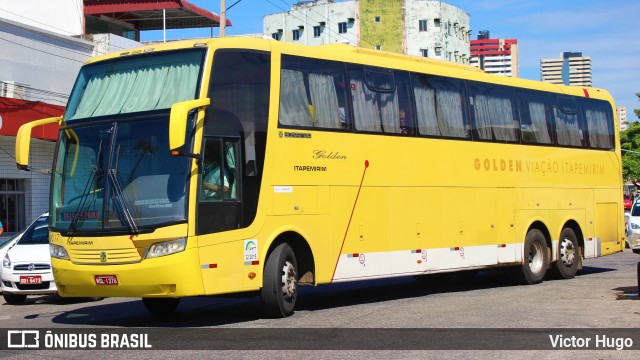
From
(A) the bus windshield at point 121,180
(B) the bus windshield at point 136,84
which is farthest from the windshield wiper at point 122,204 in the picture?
(B) the bus windshield at point 136,84

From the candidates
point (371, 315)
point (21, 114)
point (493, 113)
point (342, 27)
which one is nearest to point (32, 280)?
point (371, 315)

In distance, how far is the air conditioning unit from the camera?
29531mm

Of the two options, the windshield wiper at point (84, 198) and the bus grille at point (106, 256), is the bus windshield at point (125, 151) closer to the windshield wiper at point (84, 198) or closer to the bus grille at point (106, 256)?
the windshield wiper at point (84, 198)

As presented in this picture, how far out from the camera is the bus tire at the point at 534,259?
1953 centimetres

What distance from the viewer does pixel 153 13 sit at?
44.7 m

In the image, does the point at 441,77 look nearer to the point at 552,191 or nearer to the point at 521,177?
the point at 521,177

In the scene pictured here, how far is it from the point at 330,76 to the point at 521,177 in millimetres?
6367

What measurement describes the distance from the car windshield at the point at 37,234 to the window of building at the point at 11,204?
10670 millimetres

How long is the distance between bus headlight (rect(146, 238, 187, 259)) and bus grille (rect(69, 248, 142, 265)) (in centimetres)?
19

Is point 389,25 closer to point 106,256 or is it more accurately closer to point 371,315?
point 371,315

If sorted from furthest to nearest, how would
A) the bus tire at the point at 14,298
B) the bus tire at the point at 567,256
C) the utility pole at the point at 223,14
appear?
the utility pole at the point at 223,14, the bus tire at the point at 567,256, the bus tire at the point at 14,298

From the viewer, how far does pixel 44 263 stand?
17766 millimetres

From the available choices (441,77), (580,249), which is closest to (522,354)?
(441,77)

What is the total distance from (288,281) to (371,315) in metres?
1.32
